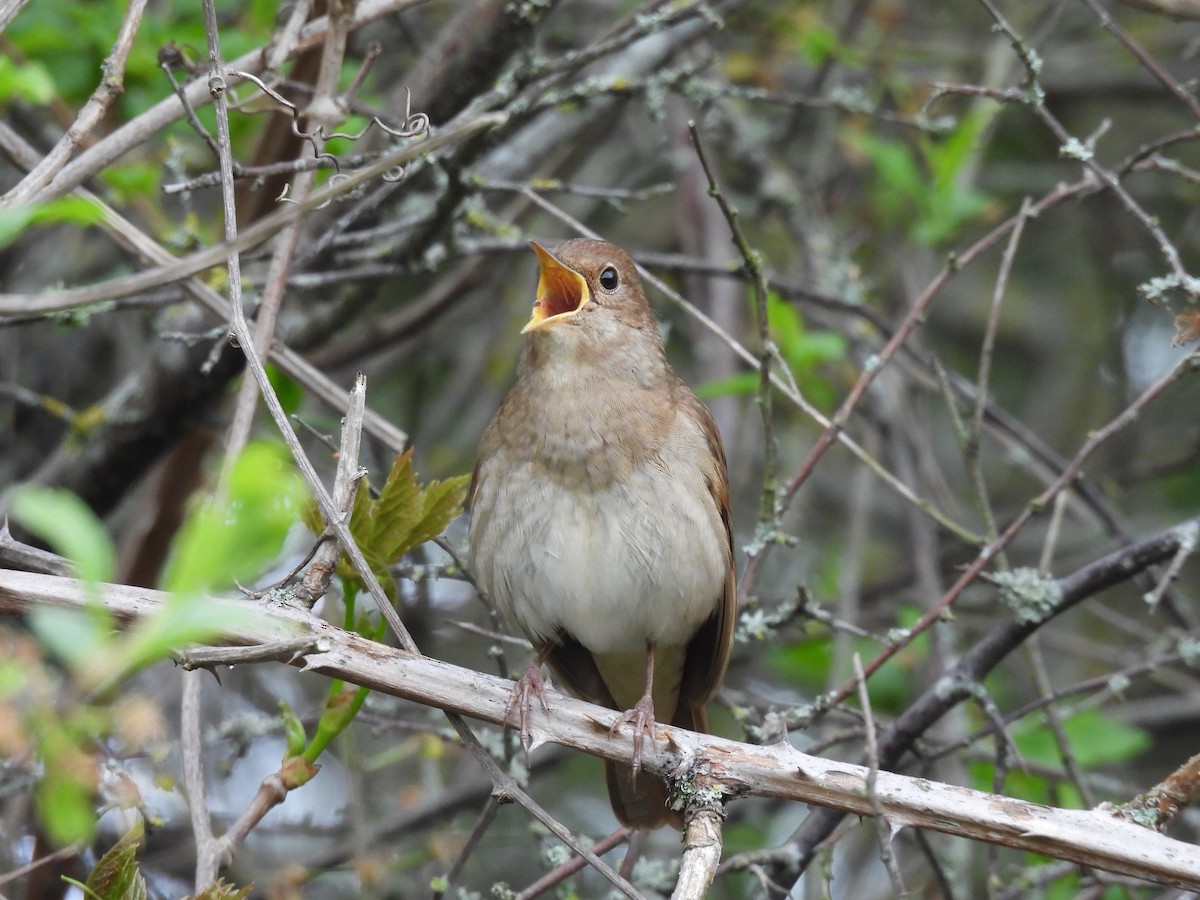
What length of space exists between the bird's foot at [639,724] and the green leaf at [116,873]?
1002 mm

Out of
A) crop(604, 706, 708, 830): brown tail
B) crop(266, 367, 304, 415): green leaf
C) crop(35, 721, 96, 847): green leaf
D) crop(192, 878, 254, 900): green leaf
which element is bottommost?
crop(604, 706, 708, 830): brown tail

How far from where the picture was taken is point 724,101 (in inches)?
216

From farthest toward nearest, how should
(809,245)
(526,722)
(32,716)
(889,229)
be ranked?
1. (889,229)
2. (809,245)
3. (526,722)
4. (32,716)

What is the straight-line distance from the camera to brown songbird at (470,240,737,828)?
3.44 m

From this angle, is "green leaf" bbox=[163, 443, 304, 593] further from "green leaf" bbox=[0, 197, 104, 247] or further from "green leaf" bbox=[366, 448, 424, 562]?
"green leaf" bbox=[366, 448, 424, 562]

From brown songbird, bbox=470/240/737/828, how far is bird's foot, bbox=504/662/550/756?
317 mm

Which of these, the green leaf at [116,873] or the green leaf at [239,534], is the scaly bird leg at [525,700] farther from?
the green leaf at [239,534]

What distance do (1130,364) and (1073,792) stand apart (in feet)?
9.64

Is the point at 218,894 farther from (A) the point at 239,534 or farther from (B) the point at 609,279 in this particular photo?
(B) the point at 609,279

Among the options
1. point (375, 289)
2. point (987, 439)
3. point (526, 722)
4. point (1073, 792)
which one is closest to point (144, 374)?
point (375, 289)

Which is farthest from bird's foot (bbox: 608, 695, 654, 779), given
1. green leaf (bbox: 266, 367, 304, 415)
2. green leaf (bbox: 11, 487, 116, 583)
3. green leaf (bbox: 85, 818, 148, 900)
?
green leaf (bbox: 11, 487, 116, 583)

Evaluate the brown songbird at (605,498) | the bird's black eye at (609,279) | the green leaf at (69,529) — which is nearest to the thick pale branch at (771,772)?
the brown songbird at (605,498)

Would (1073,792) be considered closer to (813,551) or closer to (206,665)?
(813,551)

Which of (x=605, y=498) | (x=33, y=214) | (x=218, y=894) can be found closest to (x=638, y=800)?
(x=605, y=498)
